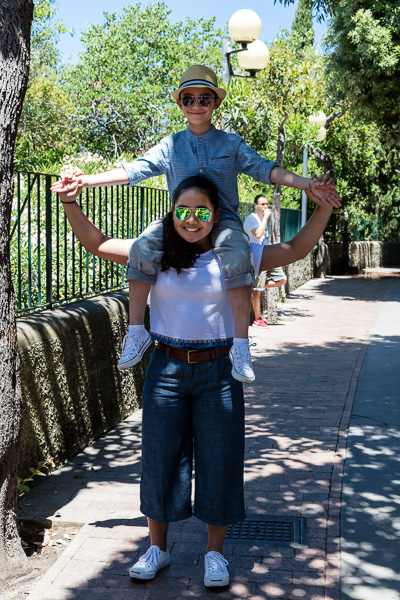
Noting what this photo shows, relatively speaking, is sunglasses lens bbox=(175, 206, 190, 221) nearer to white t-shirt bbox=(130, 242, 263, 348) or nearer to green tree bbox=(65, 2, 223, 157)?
white t-shirt bbox=(130, 242, 263, 348)

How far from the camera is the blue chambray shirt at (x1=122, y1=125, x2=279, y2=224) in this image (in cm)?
360

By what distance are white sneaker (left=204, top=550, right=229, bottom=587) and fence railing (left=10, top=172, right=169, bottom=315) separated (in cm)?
229

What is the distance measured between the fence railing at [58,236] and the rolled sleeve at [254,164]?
1.75m

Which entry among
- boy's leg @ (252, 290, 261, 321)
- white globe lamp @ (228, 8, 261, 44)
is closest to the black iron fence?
white globe lamp @ (228, 8, 261, 44)

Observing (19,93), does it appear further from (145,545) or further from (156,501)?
(145,545)

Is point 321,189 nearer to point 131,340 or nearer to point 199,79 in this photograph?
point 199,79

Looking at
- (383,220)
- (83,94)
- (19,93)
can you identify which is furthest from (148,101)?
(19,93)

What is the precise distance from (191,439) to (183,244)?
3.05ft

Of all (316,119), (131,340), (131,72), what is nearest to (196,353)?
(131,340)

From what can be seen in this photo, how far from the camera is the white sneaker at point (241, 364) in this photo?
3.31m

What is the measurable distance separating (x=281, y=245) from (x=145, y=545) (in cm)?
178

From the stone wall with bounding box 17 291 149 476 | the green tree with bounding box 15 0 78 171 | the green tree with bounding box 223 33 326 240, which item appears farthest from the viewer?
the green tree with bounding box 15 0 78 171

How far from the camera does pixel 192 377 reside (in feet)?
11.3

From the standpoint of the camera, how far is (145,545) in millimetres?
4129
